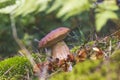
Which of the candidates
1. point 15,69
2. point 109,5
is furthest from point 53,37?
point 109,5

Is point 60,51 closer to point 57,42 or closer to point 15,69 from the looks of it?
point 57,42

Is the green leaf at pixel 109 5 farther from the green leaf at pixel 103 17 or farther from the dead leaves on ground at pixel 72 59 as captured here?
the dead leaves on ground at pixel 72 59

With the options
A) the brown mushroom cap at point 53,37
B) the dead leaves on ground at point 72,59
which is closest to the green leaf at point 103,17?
the dead leaves on ground at point 72,59

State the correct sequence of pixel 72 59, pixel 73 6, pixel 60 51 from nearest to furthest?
pixel 73 6 → pixel 72 59 → pixel 60 51

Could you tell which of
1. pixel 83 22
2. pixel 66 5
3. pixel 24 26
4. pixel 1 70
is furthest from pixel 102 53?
pixel 24 26

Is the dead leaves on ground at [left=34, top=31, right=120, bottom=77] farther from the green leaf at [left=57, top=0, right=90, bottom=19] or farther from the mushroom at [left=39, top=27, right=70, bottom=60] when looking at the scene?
the green leaf at [left=57, top=0, right=90, bottom=19]

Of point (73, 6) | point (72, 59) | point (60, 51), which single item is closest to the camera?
point (73, 6)

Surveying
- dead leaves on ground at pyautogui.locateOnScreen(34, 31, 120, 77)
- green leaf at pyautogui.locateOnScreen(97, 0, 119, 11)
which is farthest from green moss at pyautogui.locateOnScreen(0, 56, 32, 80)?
green leaf at pyautogui.locateOnScreen(97, 0, 119, 11)
